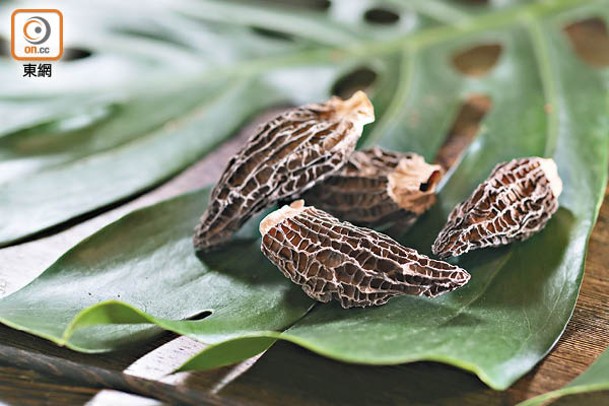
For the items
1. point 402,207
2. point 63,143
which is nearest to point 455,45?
point 402,207

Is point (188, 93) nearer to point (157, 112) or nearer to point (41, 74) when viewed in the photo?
point (157, 112)

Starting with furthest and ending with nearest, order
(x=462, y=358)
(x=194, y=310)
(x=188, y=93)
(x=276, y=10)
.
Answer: (x=276, y=10)
(x=188, y=93)
(x=194, y=310)
(x=462, y=358)

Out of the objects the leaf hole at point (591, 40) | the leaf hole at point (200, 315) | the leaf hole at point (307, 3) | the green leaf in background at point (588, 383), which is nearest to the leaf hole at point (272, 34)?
the leaf hole at point (307, 3)

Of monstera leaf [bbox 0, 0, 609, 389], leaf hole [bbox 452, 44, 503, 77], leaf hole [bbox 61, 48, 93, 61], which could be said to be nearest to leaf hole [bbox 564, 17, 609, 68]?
monstera leaf [bbox 0, 0, 609, 389]

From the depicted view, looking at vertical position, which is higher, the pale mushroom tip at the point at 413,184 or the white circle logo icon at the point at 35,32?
the white circle logo icon at the point at 35,32

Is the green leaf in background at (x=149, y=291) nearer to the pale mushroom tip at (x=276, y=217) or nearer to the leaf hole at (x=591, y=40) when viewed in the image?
the pale mushroom tip at (x=276, y=217)

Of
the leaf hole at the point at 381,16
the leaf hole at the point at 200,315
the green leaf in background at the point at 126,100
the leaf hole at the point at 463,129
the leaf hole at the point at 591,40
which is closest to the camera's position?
the leaf hole at the point at 200,315

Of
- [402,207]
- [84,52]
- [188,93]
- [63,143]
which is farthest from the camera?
[84,52]

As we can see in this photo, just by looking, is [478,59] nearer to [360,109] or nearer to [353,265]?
[360,109]

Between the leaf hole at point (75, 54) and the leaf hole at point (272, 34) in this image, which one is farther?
the leaf hole at point (272, 34)
